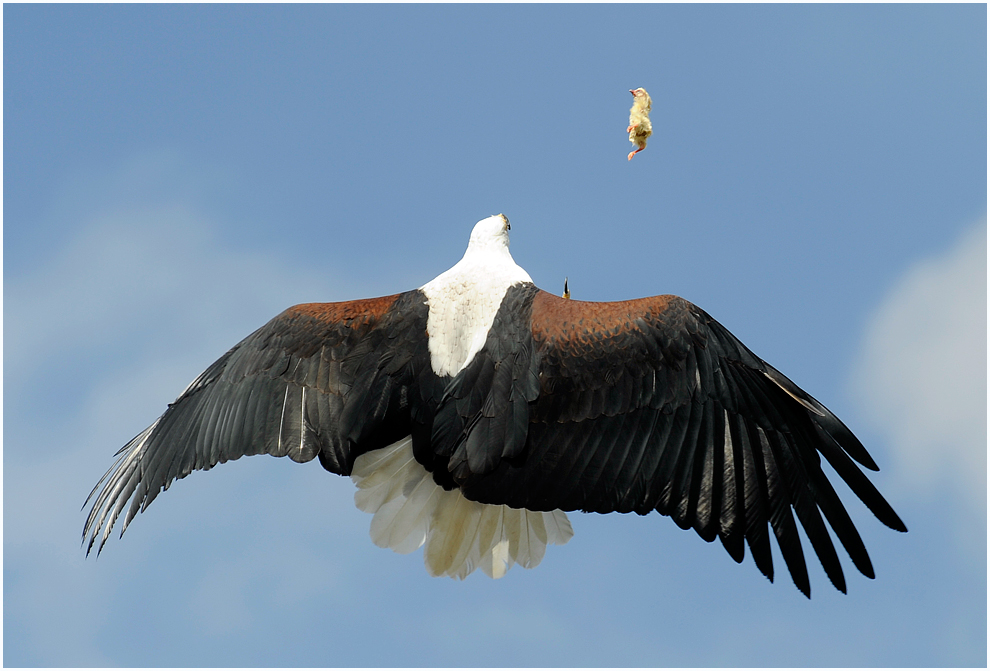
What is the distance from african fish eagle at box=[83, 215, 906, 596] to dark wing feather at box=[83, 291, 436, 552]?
0.04 ft

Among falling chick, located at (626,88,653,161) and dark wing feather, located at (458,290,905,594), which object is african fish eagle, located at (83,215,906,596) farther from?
falling chick, located at (626,88,653,161)

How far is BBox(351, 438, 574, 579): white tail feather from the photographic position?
22.5 ft

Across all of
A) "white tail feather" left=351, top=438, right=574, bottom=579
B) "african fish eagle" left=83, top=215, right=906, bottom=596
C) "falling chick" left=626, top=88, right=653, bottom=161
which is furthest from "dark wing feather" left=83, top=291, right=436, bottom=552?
"falling chick" left=626, top=88, right=653, bottom=161

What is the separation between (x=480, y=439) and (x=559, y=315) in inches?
33.9

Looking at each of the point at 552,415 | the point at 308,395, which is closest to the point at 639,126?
the point at 552,415

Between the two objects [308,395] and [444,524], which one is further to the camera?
[444,524]

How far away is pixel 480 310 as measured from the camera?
21.8 ft

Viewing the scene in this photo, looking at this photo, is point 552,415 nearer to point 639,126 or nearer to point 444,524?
point 444,524

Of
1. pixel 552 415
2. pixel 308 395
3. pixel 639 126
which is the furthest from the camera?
pixel 639 126

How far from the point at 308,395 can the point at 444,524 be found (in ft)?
3.85

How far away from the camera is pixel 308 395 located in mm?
6578

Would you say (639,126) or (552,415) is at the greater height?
(639,126)

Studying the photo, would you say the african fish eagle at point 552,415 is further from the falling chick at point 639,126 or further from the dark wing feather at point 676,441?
the falling chick at point 639,126

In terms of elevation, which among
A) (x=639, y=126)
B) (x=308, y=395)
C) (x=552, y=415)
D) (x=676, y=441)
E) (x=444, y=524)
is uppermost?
(x=639, y=126)
